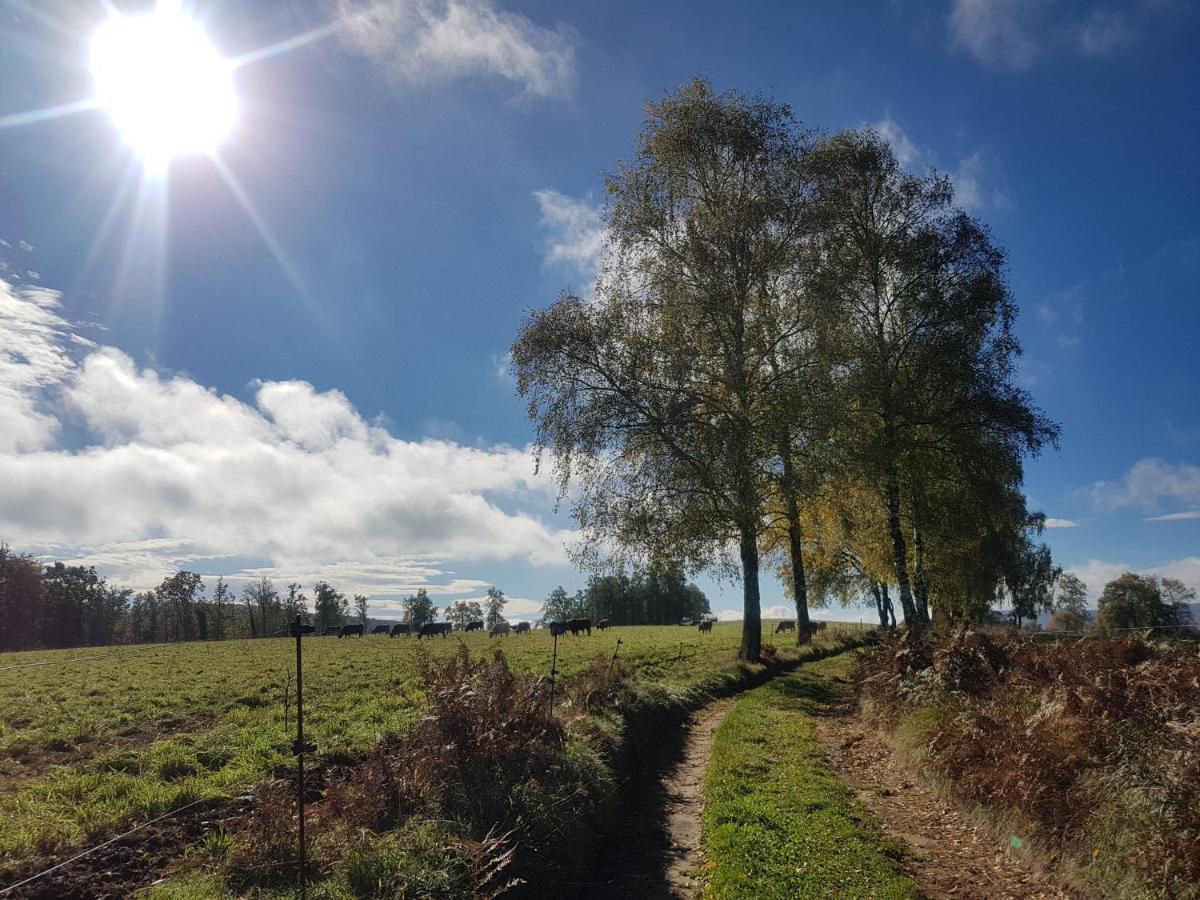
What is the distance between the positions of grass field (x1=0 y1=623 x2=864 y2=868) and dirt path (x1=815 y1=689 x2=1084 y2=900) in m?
7.40

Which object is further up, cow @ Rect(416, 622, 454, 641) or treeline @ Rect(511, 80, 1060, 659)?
treeline @ Rect(511, 80, 1060, 659)

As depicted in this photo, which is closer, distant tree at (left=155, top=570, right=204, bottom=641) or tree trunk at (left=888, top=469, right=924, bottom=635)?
tree trunk at (left=888, top=469, right=924, bottom=635)

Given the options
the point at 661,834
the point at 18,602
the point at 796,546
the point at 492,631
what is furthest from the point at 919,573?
the point at 18,602

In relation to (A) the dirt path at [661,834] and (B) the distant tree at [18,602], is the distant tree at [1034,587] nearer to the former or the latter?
(A) the dirt path at [661,834]

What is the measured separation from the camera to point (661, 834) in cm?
960

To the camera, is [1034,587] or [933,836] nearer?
[933,836]

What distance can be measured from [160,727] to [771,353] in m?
22.0

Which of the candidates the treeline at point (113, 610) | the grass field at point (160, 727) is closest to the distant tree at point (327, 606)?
the treeline at point (113, 610)

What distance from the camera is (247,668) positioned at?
27453 mm

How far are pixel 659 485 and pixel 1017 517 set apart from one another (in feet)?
65.8

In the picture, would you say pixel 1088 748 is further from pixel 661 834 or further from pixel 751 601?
pixel 751 601

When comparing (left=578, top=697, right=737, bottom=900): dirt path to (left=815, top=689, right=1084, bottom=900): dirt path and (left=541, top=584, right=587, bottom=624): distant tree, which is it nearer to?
(left=815, top=689, right=1084, bottom=900): dirt path

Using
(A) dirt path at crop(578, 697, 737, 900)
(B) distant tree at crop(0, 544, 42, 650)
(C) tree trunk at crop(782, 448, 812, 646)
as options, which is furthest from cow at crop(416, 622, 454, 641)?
(B) distant tree at crop(0, 544, 42, 650)

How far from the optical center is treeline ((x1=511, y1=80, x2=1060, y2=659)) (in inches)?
887
